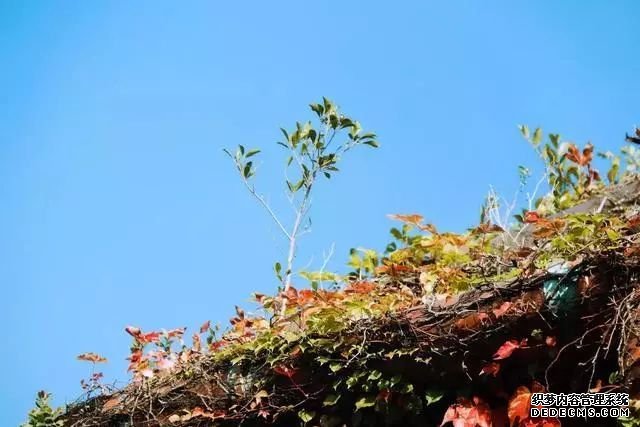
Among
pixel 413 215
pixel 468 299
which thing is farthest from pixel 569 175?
pixel 468 299

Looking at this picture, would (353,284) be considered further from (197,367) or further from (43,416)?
(43,416)

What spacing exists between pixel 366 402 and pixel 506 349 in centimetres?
75

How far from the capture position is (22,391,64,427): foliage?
4.53m

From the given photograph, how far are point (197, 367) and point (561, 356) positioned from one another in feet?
6.61

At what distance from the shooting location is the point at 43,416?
4.54 metres

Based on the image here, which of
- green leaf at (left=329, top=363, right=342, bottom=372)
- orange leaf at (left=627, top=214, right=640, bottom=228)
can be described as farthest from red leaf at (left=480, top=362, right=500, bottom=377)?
orange leaf at (left=627, top=214, right=640, bottom=228)

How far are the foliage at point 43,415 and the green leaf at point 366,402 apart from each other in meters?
2.24

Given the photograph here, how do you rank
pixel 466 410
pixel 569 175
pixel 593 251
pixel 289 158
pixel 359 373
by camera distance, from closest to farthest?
pixel 593 251, pixel 466 410, pixel 359 373, pixel 289 158, pixel 569 175

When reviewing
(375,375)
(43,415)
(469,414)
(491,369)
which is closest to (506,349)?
(491,369)

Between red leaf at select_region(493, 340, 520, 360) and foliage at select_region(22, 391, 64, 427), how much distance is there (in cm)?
297

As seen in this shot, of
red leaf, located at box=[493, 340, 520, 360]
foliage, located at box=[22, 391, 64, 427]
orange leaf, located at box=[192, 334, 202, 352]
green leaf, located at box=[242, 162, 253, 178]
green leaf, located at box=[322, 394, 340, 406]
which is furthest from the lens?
green leaf, located at box=[242, 162, 253, 178]

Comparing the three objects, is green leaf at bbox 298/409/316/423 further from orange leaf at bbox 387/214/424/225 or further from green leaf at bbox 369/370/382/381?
orange leaf at bbox 387/214/424/225

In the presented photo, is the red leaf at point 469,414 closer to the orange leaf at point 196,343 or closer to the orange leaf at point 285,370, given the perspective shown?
the orange leaf at point 285,370

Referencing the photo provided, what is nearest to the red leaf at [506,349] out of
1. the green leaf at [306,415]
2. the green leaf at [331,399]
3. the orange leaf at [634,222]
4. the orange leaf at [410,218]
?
the orange leaf at [634,222]
